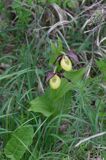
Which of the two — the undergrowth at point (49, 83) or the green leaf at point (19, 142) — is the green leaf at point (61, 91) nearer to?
the undergrowth at point (49, 83)

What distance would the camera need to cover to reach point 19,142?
2.36 meters

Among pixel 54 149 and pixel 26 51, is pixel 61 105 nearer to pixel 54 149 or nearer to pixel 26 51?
pixel 54 149

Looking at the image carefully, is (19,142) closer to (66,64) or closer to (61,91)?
(61,91)

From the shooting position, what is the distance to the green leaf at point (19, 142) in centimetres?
235

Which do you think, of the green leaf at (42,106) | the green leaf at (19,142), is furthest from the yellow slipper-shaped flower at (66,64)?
the green leaf at (19,142)

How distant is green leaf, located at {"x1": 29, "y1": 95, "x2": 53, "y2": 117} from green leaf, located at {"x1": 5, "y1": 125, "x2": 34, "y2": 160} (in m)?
0.17

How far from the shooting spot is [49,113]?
98.7 inches

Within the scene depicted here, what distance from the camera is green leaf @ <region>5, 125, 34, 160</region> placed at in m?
2.35

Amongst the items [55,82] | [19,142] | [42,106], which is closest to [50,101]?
[42,106]

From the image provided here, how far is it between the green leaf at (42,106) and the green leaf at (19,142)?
17 centimetres

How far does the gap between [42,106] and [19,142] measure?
0.95 feet

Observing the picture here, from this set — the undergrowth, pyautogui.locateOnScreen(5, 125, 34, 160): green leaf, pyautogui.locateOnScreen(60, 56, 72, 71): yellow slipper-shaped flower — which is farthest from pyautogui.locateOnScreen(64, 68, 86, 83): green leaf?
pyautogui.locateOnScreen(5, 125, 34, 160): green leaf

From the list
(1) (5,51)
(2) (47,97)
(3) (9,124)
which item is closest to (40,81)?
(2) (47,97)

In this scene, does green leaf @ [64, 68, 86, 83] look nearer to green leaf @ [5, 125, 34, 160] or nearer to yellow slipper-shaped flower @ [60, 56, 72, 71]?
yellow slipper-shaped flower @ [60, 56, 72, 71]
